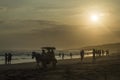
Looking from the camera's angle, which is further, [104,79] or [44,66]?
[44,66]

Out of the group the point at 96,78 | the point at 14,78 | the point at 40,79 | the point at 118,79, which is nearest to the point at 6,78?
the point at 14,78

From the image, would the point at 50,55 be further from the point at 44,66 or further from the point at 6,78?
the point at 6,78

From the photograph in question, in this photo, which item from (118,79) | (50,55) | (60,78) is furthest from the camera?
(50,55)

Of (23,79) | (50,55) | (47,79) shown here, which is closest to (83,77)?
(47,79)

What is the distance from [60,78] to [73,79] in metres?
1.53

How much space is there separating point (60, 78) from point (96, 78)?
132 inches

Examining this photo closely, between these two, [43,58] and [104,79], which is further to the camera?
[43,58]

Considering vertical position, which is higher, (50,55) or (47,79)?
(50,55)

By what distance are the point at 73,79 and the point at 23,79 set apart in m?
4.98

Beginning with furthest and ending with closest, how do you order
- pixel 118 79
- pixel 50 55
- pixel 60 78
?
pixel 50 55
pixel 60 78
pixel 118 79

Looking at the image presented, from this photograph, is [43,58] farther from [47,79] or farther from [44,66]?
[47,79]

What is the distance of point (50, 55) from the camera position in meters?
40.3

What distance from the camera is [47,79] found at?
29.3 meters

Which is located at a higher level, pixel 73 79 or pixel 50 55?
pixel 50 55
